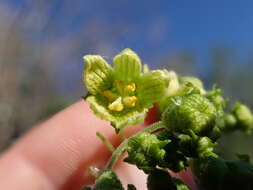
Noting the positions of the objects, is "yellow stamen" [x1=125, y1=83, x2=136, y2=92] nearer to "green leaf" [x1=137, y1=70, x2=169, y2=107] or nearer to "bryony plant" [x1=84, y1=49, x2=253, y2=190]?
"green leaf" [x1=137, y1=70, x2=169, y2=107]

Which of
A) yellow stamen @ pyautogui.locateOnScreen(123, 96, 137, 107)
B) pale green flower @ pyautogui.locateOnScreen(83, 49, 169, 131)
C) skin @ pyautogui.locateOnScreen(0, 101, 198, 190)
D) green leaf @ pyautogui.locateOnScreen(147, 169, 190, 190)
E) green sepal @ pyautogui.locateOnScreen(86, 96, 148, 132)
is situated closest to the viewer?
green leaf @ pyautogui.locateOnScreen(147, 169, 190, 190)

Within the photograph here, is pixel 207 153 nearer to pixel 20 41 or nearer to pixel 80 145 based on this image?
pixel 80 145

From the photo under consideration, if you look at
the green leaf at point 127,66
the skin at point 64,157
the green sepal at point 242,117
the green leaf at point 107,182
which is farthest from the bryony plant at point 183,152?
the skin at point 64,157

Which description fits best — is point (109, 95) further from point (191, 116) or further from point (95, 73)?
point (191, 116)

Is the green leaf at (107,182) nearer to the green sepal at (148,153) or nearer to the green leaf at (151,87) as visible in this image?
the green sepal at (148,153)

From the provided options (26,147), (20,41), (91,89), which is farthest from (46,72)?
(91,89)

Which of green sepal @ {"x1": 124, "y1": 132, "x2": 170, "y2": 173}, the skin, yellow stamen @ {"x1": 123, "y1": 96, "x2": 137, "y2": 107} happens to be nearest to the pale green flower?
yellow stamen @ {"x1": 123, "y1": 96, "x2": 137, "y2": 107}
